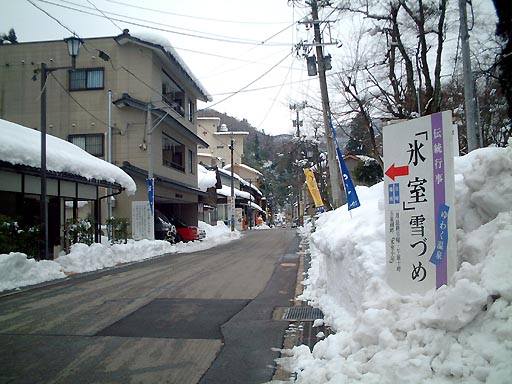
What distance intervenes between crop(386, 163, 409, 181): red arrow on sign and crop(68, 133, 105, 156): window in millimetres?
20898

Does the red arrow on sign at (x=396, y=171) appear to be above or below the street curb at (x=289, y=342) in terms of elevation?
above

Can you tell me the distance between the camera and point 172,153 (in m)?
28.1

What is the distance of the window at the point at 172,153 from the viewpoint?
26.2 meters

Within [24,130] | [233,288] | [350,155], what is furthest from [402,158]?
[350,155]

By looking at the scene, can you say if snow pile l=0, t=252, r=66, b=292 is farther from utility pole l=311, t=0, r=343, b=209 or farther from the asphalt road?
utility pole l=311, t=0, r=343, b=209

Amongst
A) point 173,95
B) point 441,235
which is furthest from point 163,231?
point 441,235

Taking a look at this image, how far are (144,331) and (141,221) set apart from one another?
1603cm

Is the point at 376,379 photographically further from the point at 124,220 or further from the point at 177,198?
the point at 177,198

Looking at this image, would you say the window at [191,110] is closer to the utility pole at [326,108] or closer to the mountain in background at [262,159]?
the utility pole at [326,108]

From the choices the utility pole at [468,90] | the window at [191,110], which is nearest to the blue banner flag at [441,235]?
the utility pole at [468,90]

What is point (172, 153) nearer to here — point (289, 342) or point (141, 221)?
point (141, 221)

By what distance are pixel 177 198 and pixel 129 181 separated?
8.96 metres

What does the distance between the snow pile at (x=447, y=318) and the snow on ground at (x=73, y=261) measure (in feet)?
27.9

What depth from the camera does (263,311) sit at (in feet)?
23.7
